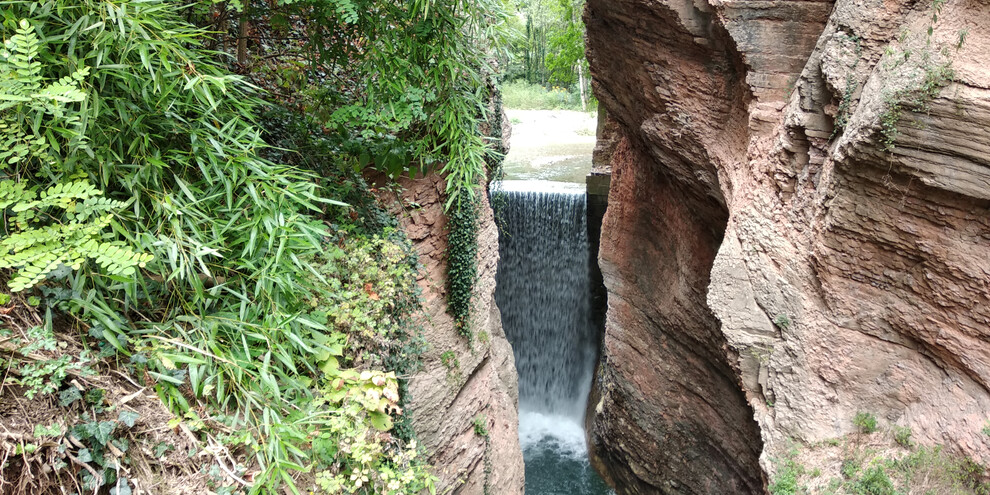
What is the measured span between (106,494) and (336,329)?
5.27 feet

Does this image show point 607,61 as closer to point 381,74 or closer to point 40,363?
point 381,74

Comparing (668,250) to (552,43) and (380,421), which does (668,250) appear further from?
(552,43)

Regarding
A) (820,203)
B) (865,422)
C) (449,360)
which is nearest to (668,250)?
(820,203)

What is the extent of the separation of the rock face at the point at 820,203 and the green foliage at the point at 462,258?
7.92 ft

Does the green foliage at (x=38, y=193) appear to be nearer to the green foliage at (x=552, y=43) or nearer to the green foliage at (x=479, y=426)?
the green foliage at (x=479, y=426)

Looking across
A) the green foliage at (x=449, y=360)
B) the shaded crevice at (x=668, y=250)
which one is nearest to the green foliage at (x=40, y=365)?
the green foliage at (x=449, y=360)

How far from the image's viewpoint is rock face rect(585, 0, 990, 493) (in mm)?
3881

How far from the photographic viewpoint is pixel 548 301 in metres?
11.5

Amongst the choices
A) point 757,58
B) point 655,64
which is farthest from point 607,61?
point 757,58

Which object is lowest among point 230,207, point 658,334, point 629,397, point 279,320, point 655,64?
point 629,397

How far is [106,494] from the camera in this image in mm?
2367

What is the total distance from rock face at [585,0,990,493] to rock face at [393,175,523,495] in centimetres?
258

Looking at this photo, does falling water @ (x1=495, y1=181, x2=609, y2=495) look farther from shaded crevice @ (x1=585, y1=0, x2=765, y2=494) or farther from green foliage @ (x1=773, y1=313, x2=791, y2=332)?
green foliage @ (x1=773, y1=313, x2=791, y2=332)

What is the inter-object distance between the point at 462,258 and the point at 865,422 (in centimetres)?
386
